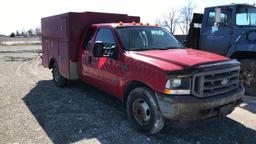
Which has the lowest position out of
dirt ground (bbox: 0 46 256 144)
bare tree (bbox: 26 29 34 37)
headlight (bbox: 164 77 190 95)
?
dirt ground (bbox: 0 46 256 144)

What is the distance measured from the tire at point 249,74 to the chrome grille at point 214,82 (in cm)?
271

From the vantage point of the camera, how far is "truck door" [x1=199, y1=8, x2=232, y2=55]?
7750 millimetres

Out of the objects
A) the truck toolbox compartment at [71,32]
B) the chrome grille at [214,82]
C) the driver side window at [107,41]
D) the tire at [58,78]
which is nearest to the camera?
the chrome grille at [214,82]

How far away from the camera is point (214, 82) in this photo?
14.7ft

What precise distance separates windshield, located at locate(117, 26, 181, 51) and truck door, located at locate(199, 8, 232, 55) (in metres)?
2.34

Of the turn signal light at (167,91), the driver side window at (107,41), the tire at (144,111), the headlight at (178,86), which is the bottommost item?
the tire at (144,111)

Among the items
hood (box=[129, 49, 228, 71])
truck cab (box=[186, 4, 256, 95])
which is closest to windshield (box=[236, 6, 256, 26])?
truck cab (box=[186, 4, 256, 95])

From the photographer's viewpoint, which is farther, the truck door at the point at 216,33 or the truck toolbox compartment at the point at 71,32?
the truck door at the point at 216,33

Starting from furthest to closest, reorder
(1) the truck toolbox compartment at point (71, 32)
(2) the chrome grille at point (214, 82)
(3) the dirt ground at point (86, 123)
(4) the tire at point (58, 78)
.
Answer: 1. (4) the tire at point (58, 78)
2. (1) the truck toolbox compartment at point (71, 32)
3. (3) the dirt ground at point (86, 123)
4. (2) the chrome grille at point (214, 82)

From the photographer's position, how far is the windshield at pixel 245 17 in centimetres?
762

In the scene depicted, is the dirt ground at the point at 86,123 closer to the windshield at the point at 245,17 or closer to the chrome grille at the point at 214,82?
the chrome grille at the point at 214,82

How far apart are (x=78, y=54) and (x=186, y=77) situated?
12.3 feet

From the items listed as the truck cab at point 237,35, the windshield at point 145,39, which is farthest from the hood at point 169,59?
the truck cab at point 237,35

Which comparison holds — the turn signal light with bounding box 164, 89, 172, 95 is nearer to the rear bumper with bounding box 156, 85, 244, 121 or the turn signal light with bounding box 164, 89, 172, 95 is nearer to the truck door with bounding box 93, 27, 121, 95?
the rear bumper with bounding box 156, 85, 244, 121
